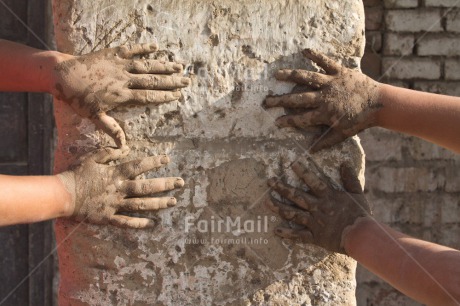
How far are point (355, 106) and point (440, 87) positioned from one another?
5.79 ft

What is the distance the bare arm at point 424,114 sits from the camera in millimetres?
2059

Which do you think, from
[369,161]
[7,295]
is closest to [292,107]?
[369,161]

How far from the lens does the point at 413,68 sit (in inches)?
143

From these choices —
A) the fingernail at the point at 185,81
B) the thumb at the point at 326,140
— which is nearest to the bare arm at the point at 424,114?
the thumb at the point at 326,140

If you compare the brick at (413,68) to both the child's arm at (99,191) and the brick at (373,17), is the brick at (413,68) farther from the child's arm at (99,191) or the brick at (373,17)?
the child's arm at (99,191)

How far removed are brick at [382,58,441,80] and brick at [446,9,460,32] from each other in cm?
18

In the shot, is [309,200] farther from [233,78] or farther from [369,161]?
[369,161]

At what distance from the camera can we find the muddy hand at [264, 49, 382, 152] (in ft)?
6.75

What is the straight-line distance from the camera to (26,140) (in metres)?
3.55

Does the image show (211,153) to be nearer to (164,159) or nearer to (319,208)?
(164,159)

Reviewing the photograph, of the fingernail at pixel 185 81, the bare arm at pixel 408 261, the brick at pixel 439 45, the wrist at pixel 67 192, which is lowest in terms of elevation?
the bare arm at pixel 408 261

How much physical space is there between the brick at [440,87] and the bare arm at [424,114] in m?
1.60

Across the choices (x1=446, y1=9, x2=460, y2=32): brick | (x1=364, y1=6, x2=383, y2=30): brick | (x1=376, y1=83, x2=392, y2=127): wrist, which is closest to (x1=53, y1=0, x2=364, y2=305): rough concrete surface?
(x1=376, y1=83, x2=392, y2=127): wrist

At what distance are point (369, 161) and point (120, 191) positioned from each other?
1974mm
